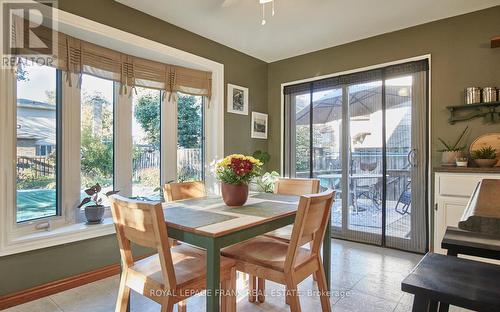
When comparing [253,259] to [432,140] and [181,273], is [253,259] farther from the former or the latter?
[432,140]

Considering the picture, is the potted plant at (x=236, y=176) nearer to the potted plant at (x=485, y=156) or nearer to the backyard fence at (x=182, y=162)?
the backyard fence at (x=182, y=162)

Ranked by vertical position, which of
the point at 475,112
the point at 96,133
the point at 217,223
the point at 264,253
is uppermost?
the point at 475,112

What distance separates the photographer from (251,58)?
4.05 metres

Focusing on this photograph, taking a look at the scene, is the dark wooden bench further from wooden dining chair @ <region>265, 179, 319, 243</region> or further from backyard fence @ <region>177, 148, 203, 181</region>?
backyard fence @ <region>177, 148, 203, 181</region>

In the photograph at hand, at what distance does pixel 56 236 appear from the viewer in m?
2.26

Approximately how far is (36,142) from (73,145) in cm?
27

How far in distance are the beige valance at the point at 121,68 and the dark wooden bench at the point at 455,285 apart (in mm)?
2741

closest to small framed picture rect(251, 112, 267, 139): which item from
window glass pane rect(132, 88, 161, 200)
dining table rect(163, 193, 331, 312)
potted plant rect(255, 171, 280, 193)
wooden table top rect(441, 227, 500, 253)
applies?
potted plant rect(255, 171, 280, 193)

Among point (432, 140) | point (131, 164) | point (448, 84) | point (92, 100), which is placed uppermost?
point (448, 84)

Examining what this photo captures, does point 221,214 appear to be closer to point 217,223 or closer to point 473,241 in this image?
point 217,223

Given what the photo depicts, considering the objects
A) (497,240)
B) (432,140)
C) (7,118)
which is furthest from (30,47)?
(432,140)

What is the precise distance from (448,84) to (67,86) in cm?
364

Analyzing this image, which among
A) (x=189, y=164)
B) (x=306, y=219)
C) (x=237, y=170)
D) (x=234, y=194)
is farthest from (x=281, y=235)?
(x=189, y=164)

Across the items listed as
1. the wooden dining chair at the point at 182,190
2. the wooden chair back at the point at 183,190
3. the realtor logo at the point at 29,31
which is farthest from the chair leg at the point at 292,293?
the realtor logo at the point at 29,31
